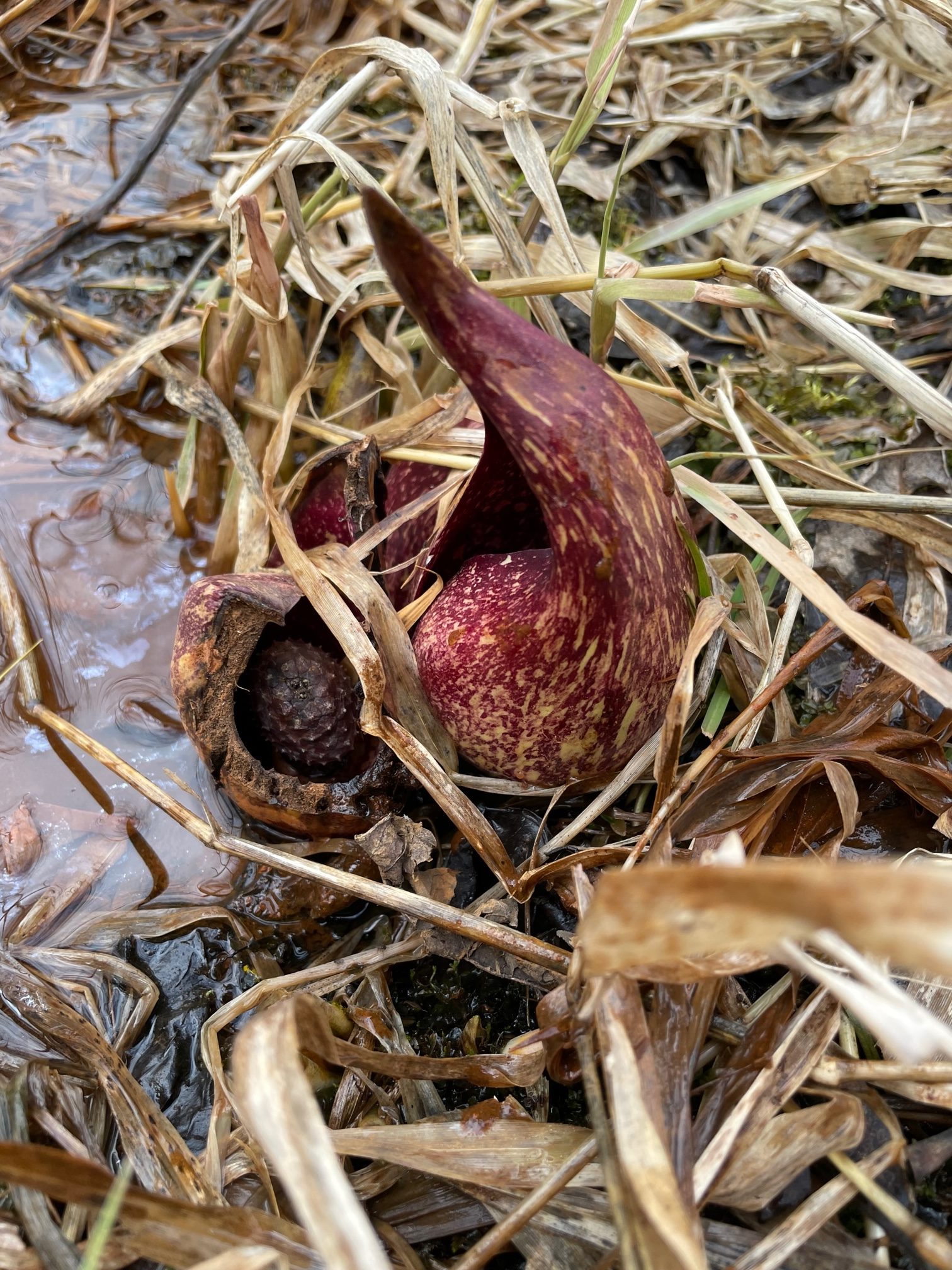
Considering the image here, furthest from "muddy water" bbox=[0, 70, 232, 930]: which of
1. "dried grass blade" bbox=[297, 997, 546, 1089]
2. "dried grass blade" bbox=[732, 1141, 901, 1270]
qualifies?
"dried grass blade" bbox=[732, 1141, 901, 1270]

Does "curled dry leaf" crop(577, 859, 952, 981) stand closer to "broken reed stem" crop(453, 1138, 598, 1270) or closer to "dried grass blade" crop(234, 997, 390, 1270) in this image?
"dried grass blade" crop(234, 997, 390, 1270)

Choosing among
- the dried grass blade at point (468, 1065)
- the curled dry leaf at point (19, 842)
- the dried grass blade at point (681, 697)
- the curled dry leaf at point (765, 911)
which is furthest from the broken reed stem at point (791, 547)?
the curled dry leaf at point (19, 842)

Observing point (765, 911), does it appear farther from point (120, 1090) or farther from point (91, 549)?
point (91, 549)

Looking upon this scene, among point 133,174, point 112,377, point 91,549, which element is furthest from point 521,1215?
point 133,174

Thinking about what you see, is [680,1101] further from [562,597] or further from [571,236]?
[571,236]

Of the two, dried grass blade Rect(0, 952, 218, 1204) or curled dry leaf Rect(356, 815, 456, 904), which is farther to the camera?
curled dry leaf Rect(356, 815, 456, 904)
